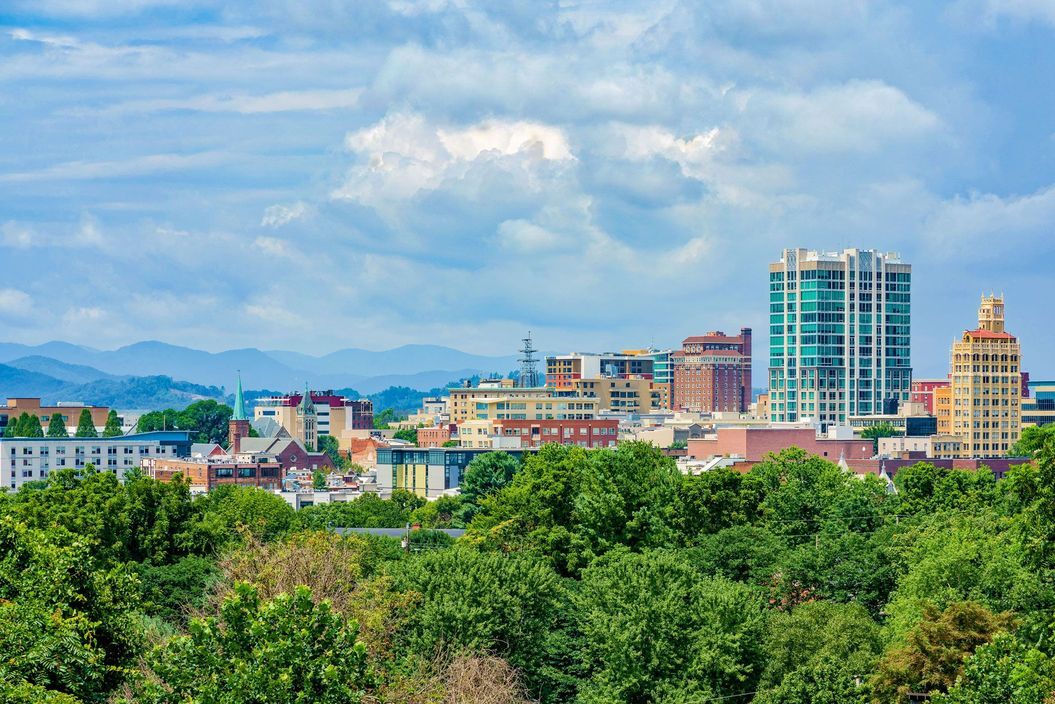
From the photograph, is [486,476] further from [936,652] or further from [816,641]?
[936,652]

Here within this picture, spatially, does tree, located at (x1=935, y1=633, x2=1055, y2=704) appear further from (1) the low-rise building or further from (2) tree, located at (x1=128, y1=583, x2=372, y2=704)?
(1) the low-rise building

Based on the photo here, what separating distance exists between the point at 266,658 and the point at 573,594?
30.9 metres

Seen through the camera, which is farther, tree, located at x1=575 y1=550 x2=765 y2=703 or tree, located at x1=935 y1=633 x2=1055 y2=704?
tree, located at x1=575 y1=550 x2=765 y2=703

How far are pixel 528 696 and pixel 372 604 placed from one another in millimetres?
6337

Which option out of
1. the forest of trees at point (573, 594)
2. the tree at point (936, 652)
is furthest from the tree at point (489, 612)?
the tree at point (936, 652)

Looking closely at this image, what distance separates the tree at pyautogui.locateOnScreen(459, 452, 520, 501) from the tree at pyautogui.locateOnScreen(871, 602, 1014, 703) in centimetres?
8925

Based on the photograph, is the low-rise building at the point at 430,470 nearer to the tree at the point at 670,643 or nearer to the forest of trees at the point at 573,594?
the forest of trees at the point at 573,594

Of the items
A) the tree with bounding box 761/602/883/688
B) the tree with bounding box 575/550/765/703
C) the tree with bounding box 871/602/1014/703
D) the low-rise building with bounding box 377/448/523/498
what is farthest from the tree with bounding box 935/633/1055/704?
the low-rise building with bounding box 377/448/523/498

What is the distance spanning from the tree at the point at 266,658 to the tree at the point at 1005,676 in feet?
51.7

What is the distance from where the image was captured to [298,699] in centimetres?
3444

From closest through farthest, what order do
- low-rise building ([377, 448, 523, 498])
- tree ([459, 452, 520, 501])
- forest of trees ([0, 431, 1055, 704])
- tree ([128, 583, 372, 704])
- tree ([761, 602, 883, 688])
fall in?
tree ([128, 583, 372, 704]), forest of trees ([0, 431, 1055, 704]), tree ([761, 602, 883, 688]), tree ([459, 452, 520, 501]), low-rise building ([377, 448, 523, 498])

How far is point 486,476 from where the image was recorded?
14600 cm

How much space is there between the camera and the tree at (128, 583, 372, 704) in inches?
1357

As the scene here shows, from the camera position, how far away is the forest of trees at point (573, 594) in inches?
1567
